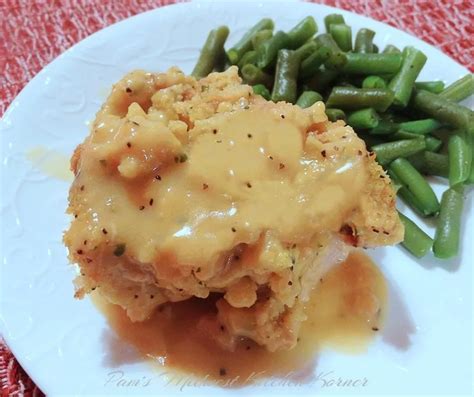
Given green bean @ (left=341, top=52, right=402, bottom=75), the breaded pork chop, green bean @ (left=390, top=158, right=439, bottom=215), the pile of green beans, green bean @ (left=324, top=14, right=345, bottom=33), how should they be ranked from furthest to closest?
green bean @ (left=324, top=14, right=345, bottom=33) → green bean @ (left=341, top=52, right=402, bottom=75) → the pile of green beans → green bean @ (left=390, top=158, right=439, bottom=215) → the breaded pork chop

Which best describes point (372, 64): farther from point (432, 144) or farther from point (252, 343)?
point (252, 343)

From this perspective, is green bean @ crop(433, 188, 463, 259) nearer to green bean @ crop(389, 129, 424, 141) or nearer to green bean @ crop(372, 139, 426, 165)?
green bean @ crop(372, 139, 426, 165)

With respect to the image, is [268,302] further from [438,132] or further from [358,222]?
[438,132]

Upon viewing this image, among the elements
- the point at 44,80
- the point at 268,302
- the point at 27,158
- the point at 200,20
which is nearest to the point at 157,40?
the point at 200,20

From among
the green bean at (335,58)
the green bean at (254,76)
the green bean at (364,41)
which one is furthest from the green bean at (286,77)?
the green bean at (364,41)

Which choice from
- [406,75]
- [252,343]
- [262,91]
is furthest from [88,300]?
[406,75]

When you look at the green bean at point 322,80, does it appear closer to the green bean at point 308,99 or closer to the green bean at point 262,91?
the green bean at point 308,99

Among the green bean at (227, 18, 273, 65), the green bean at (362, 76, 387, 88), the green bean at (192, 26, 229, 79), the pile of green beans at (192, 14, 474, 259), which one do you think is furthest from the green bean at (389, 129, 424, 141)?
the green bean at (192, 26, 229, 79)
